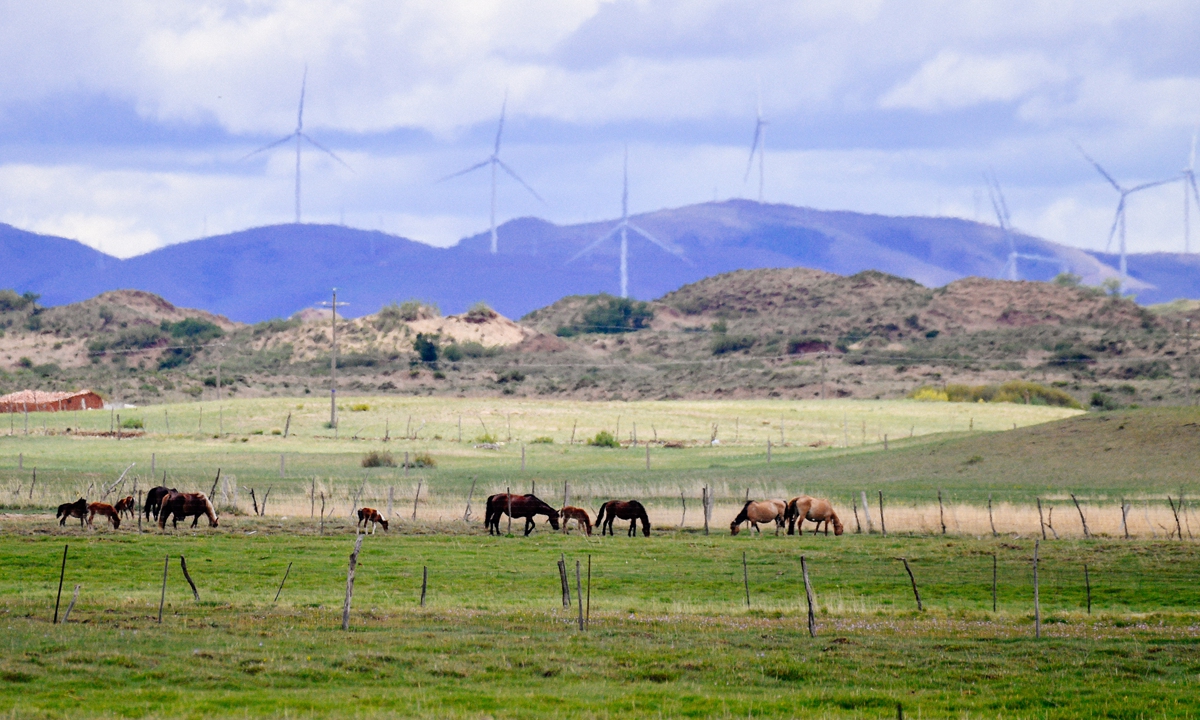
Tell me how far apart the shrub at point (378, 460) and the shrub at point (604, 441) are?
15402mm

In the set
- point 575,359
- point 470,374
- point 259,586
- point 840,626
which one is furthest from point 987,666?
point 575,359

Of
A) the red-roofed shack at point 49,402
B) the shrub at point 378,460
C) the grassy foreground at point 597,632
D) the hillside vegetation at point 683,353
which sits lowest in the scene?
the grassy foreground at point 597,632

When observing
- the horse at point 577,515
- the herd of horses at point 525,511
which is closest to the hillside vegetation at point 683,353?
the herd of horses at point 525,511

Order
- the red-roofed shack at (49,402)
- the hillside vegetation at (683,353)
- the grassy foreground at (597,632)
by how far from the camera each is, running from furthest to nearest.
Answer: the hillside vegetation at (683,353) → the red-roofed shack at (49,402) → the grassy foreground at (597,632)

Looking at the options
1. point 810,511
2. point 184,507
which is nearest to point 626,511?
point 810,511

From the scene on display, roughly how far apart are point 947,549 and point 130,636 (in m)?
24.1

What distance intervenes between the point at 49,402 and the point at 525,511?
7928 cm

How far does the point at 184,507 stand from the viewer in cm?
4328

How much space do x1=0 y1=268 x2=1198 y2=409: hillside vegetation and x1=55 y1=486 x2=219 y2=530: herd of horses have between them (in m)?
87.0

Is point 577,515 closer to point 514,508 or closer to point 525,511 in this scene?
point 525,511

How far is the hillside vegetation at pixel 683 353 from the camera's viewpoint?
5512 inches

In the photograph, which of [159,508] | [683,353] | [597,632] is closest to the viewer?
[597,632]

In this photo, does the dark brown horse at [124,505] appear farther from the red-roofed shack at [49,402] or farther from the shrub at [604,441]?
the red-roofed shack at [49,402]

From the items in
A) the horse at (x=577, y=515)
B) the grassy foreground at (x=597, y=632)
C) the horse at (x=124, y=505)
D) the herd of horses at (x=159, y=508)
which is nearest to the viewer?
the grassy foreground at (x=597, y=632)
